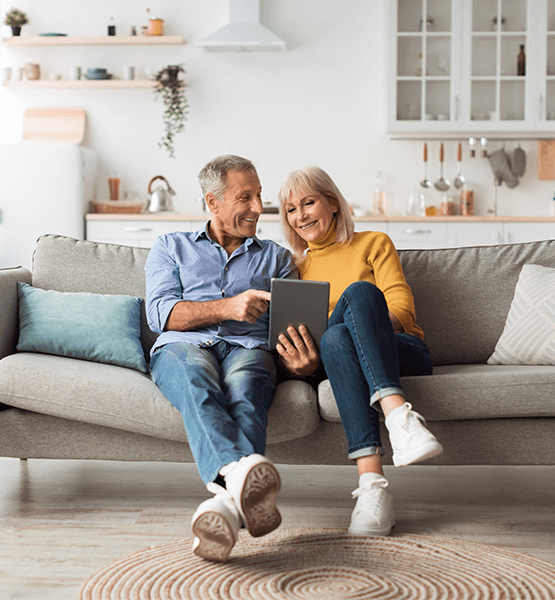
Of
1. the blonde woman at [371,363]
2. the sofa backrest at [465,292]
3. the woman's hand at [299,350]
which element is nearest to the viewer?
the blonde woman at [371,363]

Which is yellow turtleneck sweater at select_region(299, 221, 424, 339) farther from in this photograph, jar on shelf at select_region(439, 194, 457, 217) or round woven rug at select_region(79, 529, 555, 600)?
jar on shelf at select_region(439, 194, 457, 217)

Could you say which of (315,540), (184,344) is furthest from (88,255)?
(315,540)

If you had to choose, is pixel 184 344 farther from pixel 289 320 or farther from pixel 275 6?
pixel 275 6

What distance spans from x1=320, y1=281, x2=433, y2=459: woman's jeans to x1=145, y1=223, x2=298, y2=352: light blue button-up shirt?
1.02ft

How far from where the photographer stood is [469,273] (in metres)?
2.38

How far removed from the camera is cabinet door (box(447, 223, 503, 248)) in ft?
14.5

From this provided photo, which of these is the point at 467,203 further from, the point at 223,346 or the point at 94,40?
the point at 223,346

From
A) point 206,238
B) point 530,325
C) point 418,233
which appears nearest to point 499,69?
point 418,233

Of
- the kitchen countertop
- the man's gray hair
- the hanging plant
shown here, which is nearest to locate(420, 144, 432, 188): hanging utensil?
the kitchen countertop

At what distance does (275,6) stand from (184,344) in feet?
12.3

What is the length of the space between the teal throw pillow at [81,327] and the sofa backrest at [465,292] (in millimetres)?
961

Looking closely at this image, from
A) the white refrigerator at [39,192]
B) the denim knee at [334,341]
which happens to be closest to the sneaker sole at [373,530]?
the denim knee at [334,341]

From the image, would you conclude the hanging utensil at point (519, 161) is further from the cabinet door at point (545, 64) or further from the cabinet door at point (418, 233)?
Answer: the cabinet door at point (418, 233)

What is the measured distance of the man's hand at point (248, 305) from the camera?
1.92 metres
